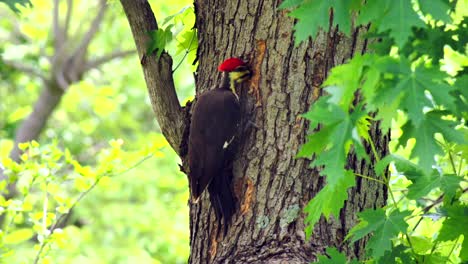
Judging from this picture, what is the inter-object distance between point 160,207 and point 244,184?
7.60 m

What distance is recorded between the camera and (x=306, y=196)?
117 inches

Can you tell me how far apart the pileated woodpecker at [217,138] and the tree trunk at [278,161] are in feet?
0.16

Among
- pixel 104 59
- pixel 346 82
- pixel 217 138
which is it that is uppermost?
pixel 104 59

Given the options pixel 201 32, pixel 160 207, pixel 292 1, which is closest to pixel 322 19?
pixel 292 1

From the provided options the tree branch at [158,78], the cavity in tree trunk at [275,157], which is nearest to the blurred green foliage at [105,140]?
the tree branch at [158,78]

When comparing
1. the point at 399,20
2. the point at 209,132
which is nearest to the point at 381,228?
the point at 399,20

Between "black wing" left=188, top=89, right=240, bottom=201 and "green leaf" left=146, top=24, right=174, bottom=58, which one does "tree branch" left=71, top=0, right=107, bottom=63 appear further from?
"black wing" left=188, top=89, right=240, bottom=201

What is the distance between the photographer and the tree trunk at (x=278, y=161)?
2.95 metres

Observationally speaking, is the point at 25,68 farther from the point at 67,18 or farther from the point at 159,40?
the point at 159,40

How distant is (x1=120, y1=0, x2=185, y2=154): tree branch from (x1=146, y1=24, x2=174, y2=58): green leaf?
2 cm

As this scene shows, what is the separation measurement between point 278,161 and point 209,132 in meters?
0.38

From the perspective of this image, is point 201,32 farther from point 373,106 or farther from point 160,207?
point 160,207

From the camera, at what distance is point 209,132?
128 inches

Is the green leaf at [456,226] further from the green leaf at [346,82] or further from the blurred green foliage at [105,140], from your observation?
the blurred green foliage at [105,140]
